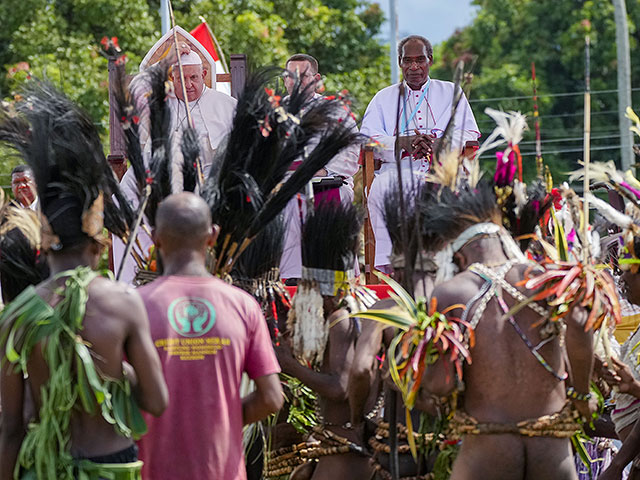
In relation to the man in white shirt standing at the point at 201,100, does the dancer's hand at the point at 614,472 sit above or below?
below

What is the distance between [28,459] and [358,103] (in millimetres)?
2714

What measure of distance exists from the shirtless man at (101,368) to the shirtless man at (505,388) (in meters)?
1.30

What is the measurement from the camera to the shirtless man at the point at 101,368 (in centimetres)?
452

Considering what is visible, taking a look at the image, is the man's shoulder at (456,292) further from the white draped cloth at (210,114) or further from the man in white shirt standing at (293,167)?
the white draped cloth at (210,114)

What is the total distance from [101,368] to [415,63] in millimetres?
4933

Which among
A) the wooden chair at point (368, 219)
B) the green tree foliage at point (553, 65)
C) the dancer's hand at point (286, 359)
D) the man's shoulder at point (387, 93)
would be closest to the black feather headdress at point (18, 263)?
the dancer's hand at point (286, 359)

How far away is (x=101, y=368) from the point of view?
14.9 ft

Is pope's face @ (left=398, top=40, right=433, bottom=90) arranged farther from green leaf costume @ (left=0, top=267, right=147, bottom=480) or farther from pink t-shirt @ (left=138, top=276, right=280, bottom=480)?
green leaf costume @ (left=0, top=267, right=147, bottom=480)

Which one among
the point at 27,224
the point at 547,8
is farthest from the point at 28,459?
the point at 547,8


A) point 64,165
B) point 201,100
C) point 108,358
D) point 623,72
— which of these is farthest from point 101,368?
point 623,72

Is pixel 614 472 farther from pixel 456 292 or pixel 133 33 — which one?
pixel 133 33

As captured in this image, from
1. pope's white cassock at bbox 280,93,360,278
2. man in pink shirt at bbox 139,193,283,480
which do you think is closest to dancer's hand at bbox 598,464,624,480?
pope's white cassock at bbox 280,93,360,278

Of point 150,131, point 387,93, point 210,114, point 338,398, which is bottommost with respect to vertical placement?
point 338,398

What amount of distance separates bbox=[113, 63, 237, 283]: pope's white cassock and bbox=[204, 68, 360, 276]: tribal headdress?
0.21 m
